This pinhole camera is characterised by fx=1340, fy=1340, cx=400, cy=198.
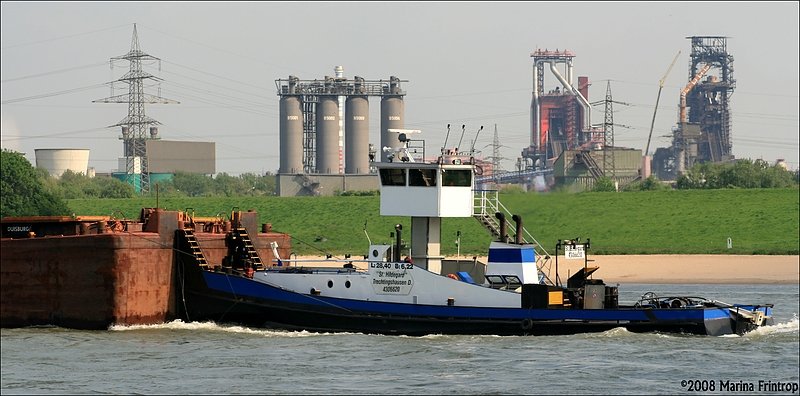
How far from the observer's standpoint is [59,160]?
13388cm

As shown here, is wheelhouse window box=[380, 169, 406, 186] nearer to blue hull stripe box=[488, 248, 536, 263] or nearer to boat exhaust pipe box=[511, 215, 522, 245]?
blue hull stripe box=[488, 248, 536, 263]

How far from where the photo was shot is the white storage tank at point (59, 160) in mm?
133375

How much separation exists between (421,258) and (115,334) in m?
9.12

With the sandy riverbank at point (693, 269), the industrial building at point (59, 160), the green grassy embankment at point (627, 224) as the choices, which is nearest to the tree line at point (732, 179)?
the green grassy embankment at point (627, 224)

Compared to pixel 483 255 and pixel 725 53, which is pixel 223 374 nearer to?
pixel 483 255

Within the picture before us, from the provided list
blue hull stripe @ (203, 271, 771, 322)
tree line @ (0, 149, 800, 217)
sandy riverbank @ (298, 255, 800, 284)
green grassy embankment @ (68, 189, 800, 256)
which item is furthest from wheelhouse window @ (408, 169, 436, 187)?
sandy riverbank @ (298, 255, 800, 284)

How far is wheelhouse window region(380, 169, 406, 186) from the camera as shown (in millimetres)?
39594

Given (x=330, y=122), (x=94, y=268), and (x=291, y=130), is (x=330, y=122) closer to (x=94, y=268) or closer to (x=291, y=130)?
(x=291, y=130)

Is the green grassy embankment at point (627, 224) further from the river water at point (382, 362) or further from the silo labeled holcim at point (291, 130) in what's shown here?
the silo labeled holcim at point (291, 130)

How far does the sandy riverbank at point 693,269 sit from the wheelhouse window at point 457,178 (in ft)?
71.9

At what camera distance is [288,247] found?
151 feet

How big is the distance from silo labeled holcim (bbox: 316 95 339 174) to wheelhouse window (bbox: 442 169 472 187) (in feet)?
336

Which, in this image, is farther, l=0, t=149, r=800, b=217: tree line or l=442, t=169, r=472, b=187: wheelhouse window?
l=0, t=149, r=800, b=217: tree line

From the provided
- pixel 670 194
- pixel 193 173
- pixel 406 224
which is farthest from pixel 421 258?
pixel 193 173
